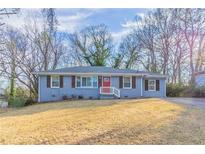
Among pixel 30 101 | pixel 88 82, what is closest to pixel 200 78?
pixel 88 82

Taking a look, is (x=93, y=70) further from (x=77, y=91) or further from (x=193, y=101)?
(x=193, y=101)

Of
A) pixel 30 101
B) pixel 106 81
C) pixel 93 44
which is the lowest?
pixel 30 101

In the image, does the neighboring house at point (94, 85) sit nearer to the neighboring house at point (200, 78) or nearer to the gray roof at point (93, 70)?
the gray roof at point (93, 70)

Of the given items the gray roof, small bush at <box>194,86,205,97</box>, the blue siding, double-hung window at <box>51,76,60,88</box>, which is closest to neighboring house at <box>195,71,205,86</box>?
small bush at <box>194,86,205,97</box>

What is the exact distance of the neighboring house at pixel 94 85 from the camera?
54.0 ft

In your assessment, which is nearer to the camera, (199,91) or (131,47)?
(131,47)

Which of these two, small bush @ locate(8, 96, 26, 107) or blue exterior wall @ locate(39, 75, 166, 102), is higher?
blue exterior wall @ locate(39, 75, 166, 102)

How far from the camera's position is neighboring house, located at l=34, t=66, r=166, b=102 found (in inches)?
648

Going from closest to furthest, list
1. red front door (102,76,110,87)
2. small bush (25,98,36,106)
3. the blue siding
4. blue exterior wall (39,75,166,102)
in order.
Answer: small bush (25,98,36,106) → the blue siding → blue exterior wall (39,75,166,102) → red front door (102,76,110,87)

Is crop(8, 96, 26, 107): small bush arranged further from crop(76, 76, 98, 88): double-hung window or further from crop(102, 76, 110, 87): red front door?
crop(102, 76, 110, 87): red front door

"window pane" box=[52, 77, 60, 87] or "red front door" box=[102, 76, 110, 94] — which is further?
"window pane" box=[52, 77, 60, 87]

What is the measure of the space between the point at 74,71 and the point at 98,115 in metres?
6.82

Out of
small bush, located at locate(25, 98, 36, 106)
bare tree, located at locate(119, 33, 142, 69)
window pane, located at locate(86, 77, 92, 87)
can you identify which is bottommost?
small bush, located at locate(25, 98, 36, 106)

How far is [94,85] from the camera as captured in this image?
57.0 ft
